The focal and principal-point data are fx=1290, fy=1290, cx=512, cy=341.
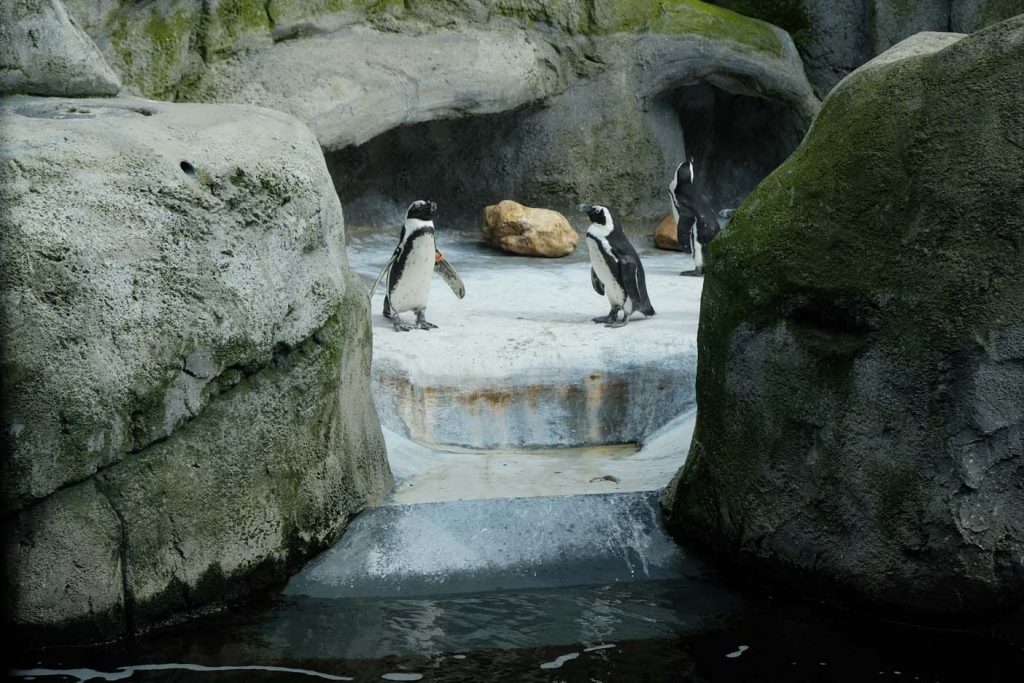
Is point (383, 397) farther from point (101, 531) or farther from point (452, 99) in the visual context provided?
point (452, 99)

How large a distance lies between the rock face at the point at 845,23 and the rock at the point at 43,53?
7.08 m

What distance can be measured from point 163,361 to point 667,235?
6.48 metres

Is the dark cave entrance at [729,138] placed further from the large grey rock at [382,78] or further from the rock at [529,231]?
the rock at [529,231]

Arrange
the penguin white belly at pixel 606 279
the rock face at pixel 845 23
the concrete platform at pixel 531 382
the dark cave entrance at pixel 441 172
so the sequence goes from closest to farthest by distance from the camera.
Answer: the concrete platform at pixel 531 382 < the penguin white belly at pixel 606 279 < the dark cave entrance at pixel 441 172 < the rock face at pixel 845 23

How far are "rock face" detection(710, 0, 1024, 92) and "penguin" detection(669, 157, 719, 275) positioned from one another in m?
1.84

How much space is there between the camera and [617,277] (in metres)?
6.63

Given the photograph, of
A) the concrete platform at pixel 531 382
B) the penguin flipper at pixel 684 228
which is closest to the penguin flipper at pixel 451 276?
the concrete platform at pixel 531 382

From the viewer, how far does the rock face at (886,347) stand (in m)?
3.46

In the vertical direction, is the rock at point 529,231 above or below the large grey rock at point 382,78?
below

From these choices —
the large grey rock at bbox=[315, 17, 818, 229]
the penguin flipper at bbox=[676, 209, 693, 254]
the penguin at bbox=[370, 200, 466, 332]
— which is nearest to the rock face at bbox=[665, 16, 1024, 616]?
the penguin at bbox=[370, 200, 466, 332]

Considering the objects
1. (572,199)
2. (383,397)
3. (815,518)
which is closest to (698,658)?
(815,518)

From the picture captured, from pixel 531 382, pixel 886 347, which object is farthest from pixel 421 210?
pixel 886 347

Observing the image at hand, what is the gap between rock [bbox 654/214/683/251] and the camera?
376 inches

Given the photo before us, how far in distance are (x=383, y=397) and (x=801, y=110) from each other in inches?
223
